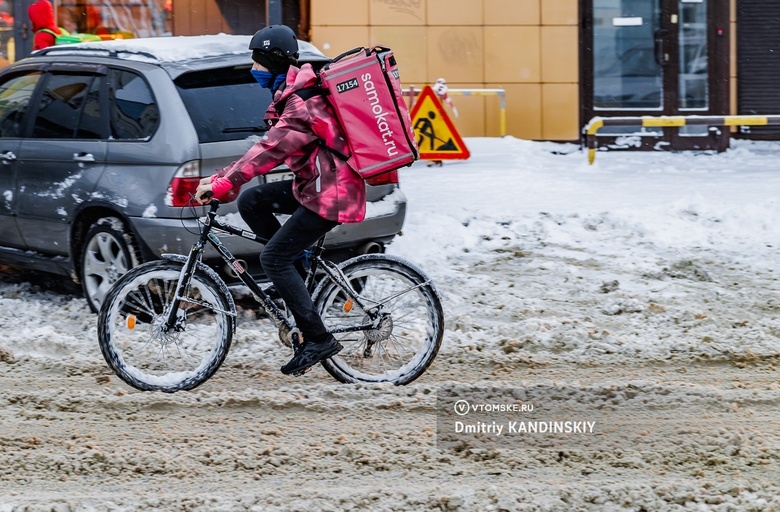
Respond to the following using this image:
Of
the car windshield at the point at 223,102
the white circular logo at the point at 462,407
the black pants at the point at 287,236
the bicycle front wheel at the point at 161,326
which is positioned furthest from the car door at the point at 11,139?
the white circular logo at the point at 462,407

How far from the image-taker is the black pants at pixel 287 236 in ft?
17.5

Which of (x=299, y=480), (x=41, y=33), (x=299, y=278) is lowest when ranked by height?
(x=299, y=480)

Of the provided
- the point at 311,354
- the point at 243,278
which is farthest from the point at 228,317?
the point at 311,354

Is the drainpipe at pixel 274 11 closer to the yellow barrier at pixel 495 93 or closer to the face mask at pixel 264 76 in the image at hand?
the yellow barrier at pixel 495 93

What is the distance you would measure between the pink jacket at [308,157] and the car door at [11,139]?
2817mm

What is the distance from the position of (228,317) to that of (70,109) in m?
2.52

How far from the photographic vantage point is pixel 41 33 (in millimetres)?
11766

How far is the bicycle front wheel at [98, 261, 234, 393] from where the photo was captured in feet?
18.2

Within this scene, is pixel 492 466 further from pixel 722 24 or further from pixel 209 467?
pixel 722 24

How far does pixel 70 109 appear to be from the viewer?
7410 millimetres

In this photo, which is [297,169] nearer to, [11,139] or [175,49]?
[175,49]

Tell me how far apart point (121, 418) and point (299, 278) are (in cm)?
100

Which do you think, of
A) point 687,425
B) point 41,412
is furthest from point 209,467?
point 687,425

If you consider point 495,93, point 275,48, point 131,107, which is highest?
point 495,93
